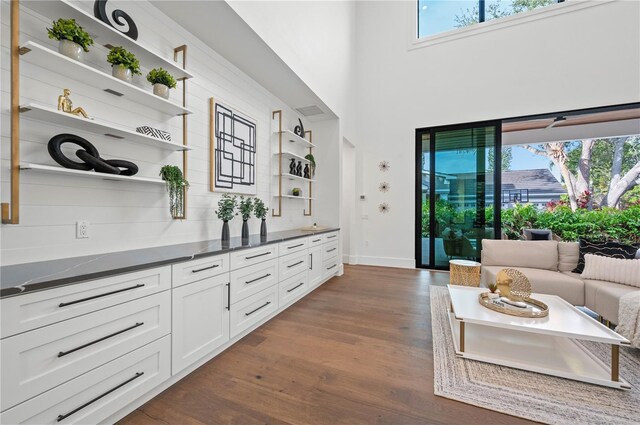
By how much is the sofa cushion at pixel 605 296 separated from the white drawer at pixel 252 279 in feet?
10.2

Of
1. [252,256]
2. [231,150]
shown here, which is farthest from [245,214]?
[231,150]

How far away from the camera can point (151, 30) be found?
87.2 inches

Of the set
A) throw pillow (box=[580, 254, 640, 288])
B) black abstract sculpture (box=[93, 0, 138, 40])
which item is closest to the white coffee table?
throw pillow (box=[580, 254, 640, 288])

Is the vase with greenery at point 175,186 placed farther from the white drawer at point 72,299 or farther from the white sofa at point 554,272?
the white sofa at point 554,272

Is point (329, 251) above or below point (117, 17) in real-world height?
below

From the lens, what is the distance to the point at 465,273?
3.75 meters

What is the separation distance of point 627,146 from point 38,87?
34.5 feet

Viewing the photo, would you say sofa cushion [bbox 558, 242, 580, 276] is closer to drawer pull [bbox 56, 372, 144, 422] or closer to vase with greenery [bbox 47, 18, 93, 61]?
drawer pull [bbox 56, 372, 144, 422]

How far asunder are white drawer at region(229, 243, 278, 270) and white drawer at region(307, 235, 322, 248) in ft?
2.80

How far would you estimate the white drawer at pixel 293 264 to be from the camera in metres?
3.09

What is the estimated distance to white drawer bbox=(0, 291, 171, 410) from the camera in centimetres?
109

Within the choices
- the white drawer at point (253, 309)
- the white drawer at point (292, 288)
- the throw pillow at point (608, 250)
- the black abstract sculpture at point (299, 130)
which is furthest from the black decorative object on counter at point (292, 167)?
the throw pillow at point (608, 250)

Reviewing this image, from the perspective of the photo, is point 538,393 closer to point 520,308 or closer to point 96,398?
point 520,308

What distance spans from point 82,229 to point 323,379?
1.89 metres
